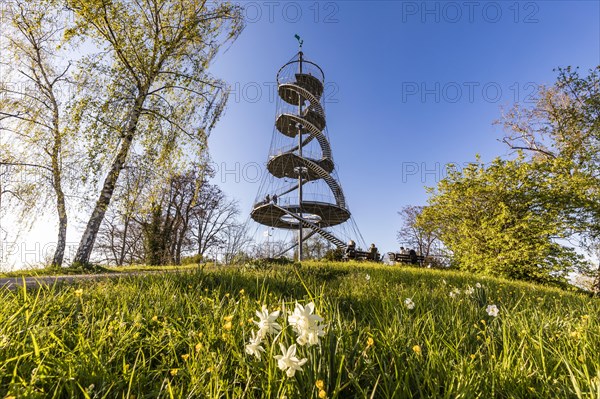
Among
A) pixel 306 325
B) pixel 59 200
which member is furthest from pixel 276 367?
pixel 59 200

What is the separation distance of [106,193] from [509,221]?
16.5 m

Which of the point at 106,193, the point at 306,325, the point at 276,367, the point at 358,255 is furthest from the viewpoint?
the point at 358,255

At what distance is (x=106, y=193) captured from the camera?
1001 centimetres

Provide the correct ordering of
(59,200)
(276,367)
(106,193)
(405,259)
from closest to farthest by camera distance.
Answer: (276,367), (106,193), (59,200), (405,259)

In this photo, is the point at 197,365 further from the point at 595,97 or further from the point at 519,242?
the point at 595,97

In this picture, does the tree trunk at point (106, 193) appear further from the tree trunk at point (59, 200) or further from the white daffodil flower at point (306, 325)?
the white daffodil flower at point (306, 325)

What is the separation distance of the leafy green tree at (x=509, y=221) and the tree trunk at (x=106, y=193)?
48.0 feet

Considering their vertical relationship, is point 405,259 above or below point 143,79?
below

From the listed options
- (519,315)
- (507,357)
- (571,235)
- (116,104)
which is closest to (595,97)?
(571,235)

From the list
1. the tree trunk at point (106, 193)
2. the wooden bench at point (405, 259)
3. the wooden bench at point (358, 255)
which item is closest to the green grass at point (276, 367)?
the tree trunk at point (106, 193)

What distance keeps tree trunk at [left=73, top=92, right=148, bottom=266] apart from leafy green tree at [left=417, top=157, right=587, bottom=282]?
1462cm

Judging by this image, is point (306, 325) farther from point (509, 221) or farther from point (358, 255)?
point (358, 255)

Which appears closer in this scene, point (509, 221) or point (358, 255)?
point (509, 221)

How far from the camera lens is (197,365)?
1396mm
